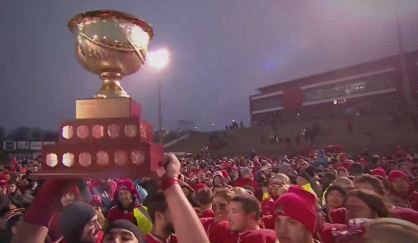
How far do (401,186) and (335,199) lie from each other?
5.99ft

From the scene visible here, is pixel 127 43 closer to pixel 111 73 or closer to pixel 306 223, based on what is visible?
pixel 111 73

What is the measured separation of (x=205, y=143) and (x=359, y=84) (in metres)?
19.4

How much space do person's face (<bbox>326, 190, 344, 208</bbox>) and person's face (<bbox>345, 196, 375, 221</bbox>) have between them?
1374 mm

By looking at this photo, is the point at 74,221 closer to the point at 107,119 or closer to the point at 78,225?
the point at 78,225

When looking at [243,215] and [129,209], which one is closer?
[243,215]

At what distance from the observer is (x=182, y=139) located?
173 ft

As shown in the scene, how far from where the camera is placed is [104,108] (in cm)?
202

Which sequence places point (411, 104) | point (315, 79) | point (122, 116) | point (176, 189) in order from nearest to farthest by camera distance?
point (176, 189) < point (122, 116) < point (411, 104) < point (315, 79)

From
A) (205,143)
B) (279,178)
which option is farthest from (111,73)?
(205,143)

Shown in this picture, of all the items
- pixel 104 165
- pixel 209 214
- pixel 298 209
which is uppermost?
pixel 104 165

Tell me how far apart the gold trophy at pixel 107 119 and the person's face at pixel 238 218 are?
2475 mm

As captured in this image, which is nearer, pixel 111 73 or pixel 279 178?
pixel 111 73

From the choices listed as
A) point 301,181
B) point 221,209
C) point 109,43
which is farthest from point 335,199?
point 109,43

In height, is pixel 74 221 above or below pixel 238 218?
above
